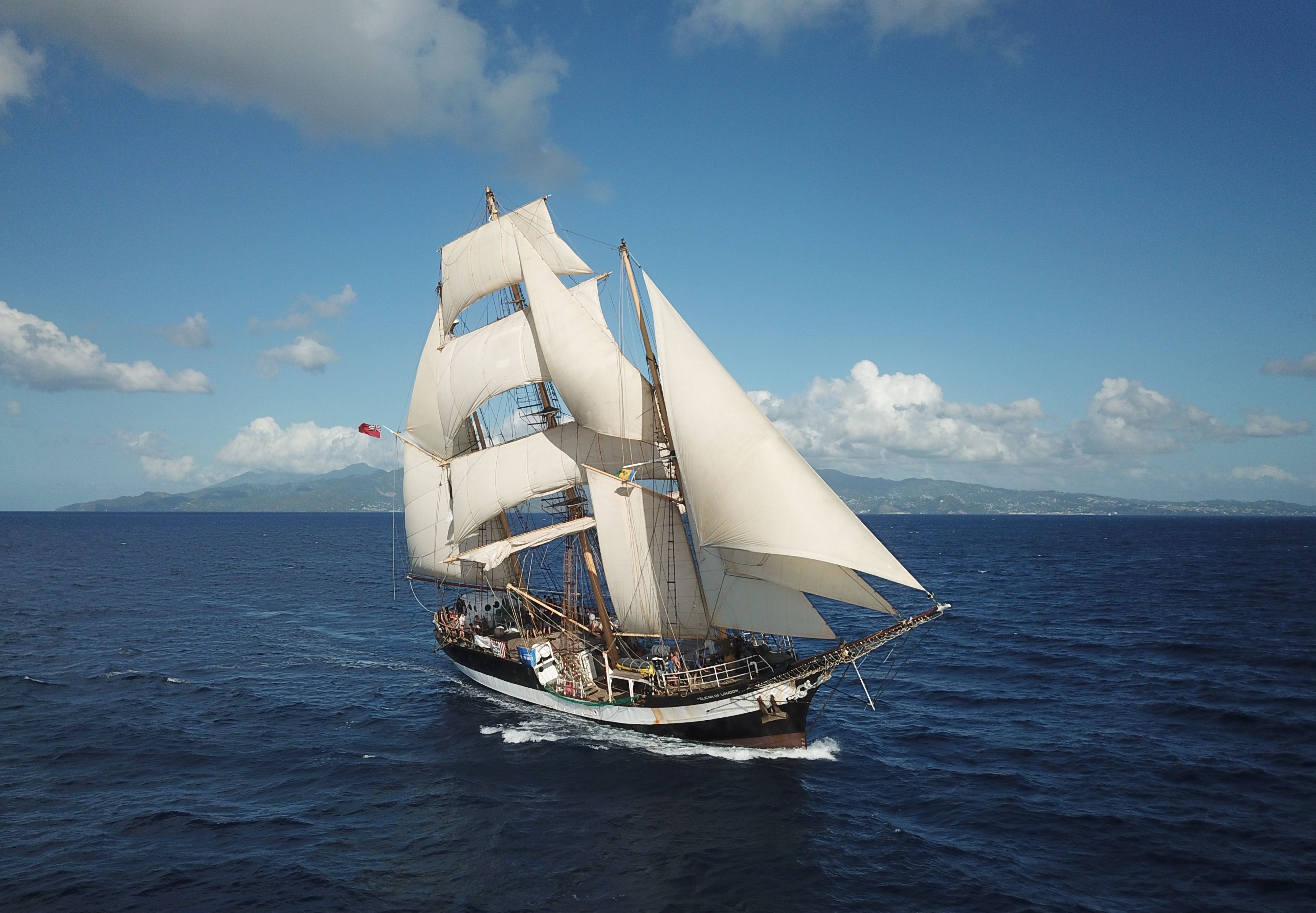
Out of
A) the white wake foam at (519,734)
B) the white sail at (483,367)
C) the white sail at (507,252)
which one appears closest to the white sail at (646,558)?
the white wake foam at (519,734)

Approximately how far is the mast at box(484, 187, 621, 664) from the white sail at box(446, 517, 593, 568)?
1.03 m

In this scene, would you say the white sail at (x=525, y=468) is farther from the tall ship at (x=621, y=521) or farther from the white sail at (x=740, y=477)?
the white sail at (x=740, y=477)

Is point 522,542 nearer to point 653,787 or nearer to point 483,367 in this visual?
point 483,367

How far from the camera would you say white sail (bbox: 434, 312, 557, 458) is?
138 feet

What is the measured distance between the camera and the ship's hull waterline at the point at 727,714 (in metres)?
31.0

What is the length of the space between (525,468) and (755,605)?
16684 millimetres

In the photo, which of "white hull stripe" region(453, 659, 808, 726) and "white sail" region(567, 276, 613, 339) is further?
"white sail" region(567, 276, 613, 339)

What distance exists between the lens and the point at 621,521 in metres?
37.6

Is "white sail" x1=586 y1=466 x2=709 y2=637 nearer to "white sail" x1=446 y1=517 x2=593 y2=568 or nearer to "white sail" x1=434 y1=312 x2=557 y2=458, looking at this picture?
"white sail" x1=446 y1=517 x2=593 y2=568

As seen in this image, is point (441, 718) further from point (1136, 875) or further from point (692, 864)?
point (1136, 875)

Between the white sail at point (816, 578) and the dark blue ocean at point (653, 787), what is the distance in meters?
7.17

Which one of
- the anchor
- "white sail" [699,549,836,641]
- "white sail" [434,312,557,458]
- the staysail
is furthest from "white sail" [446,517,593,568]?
the anchor

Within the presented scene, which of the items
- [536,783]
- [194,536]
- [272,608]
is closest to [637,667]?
[536,783]

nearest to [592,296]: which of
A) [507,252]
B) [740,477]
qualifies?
[507,252]
